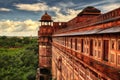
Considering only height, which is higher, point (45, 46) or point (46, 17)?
point (46, 17)

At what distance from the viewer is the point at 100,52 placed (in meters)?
6.42

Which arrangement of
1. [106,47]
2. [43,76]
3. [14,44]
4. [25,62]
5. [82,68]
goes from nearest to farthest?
[106,47], [82,68], [43,76], [25,62], [14,44]

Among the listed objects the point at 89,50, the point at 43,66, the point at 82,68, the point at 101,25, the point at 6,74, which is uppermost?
the point at 101,25

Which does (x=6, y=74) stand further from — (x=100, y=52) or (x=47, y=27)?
A: (x=100, y=52)

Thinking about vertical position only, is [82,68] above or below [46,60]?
above

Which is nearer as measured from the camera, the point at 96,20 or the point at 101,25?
the point at 101,25

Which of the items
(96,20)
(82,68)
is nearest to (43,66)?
(82,68)

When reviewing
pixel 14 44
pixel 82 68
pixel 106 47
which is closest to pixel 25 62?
pixel 82 68

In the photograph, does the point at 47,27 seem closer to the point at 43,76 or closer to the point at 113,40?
the point at 43,76

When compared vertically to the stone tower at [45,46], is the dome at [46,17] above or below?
above

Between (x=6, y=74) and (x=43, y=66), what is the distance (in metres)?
15.0

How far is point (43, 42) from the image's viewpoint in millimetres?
28172

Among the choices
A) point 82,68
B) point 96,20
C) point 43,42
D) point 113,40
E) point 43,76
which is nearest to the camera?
point 113,40

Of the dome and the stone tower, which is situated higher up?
the dome
